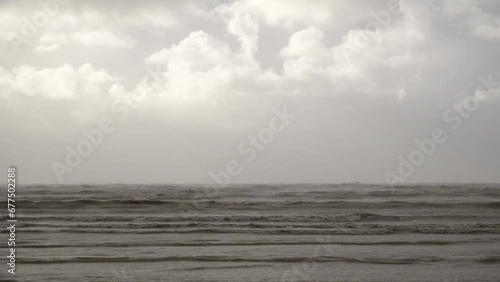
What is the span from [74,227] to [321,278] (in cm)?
928

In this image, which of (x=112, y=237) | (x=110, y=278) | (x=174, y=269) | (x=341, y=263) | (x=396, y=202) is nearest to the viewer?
(x=110, y=278)

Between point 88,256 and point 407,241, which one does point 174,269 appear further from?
point 407,241

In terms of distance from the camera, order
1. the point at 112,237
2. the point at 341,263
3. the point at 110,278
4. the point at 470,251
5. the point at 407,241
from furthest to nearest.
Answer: the point at 112,237, the point at 407,241, the point at 470,251, the point at 341,263, the point at 110,278

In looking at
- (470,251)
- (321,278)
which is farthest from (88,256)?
(470,251)

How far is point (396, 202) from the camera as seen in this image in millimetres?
25188

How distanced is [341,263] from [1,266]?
6.17m

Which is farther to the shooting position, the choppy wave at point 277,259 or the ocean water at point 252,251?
the choppy wave at point 277,259

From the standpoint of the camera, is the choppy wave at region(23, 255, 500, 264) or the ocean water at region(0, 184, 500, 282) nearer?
the ocean water at region(0, 184, 500, 282)

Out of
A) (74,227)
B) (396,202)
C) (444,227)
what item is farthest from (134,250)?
(396,202)

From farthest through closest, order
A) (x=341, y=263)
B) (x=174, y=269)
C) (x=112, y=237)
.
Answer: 1. (x=112, y=237)
2. (x=341, y=263)
3. (x=174, y=269)

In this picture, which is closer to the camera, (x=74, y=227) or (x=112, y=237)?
(x=112, y=237)

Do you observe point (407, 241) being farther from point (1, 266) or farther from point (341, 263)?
point (1, 266)

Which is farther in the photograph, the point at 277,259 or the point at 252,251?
the point at 252,251

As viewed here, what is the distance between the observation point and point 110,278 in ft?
23.4
